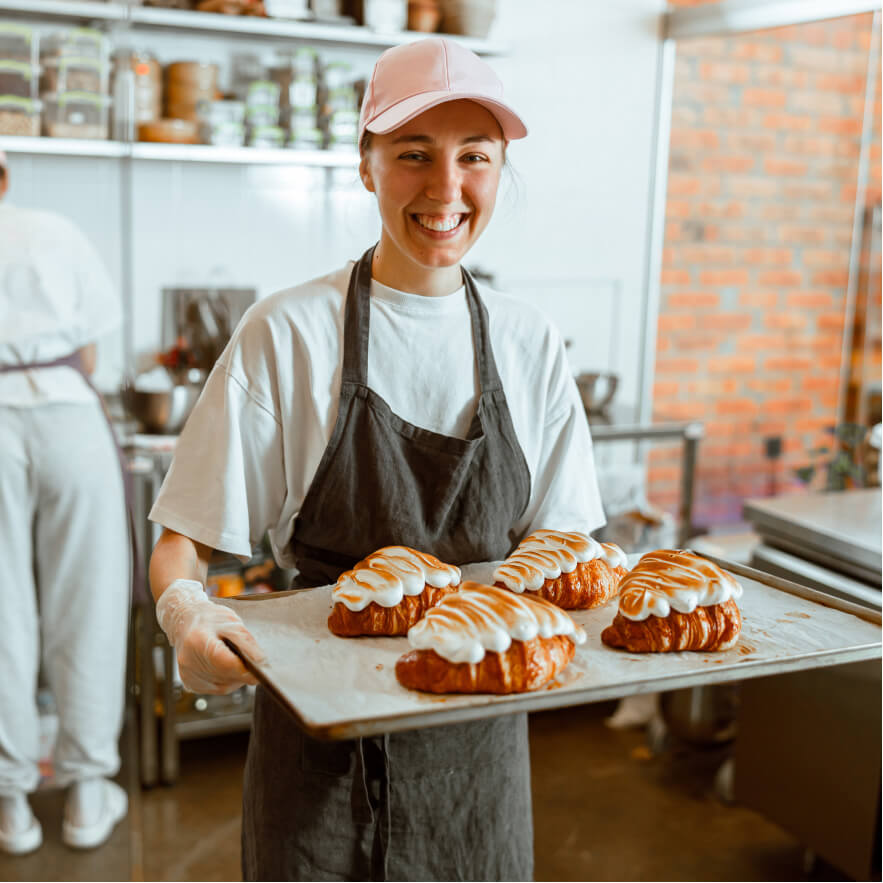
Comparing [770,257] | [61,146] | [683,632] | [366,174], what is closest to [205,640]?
[683,632]

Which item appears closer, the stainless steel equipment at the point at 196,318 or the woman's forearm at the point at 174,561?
the woman's forearm at the point at 174,561

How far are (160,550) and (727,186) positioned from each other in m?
3.21

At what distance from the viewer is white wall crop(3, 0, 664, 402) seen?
133 inches

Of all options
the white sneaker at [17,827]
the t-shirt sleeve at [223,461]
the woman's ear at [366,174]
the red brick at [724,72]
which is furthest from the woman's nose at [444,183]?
the red brick at [724,72]

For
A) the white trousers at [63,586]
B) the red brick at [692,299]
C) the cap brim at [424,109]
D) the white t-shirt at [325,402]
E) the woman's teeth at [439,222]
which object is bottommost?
the white trousers at [63,586]

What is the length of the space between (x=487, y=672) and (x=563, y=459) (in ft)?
1.57

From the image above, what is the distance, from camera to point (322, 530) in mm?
1459

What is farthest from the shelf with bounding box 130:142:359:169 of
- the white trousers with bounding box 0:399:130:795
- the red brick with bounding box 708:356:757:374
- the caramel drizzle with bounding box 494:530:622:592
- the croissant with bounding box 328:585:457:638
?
the croissant with bounding box 328:585:457:638

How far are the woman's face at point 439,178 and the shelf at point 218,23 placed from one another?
2.07 m

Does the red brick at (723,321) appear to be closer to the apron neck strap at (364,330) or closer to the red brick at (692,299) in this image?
the red brick at (692,299)

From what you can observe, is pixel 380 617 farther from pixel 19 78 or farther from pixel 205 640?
pixel 19 78

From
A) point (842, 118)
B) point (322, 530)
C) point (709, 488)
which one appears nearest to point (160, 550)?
point (322, 530)

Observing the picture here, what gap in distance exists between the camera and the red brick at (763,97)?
3.93m

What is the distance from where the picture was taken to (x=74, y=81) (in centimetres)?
309
